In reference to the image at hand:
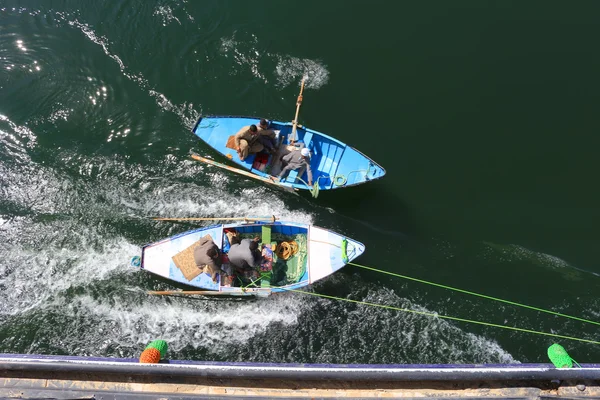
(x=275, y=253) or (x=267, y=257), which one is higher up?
(x=275, y=253)

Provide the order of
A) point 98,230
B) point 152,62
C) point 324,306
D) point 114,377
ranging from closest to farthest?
point 114,377 < point 324,306 < point 98,230 < point 152,62

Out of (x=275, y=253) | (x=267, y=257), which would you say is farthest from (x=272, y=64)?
(x=267, y=257)

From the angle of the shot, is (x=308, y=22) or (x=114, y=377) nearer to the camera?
(x=114, y=377)

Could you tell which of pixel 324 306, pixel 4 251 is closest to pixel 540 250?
pixel 324 306

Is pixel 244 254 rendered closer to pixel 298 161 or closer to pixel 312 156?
pixel 298 161

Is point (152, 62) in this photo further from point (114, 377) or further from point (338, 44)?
point (114, 377)
